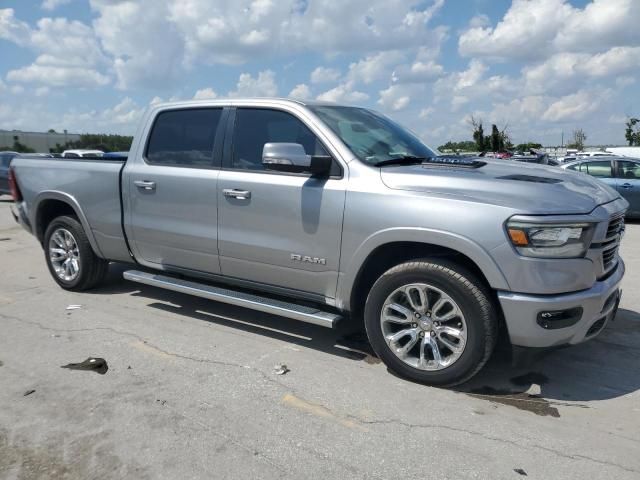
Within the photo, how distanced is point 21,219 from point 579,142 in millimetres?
74071

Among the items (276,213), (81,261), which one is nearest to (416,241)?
(276,213)

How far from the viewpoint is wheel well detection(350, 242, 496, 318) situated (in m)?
3.72

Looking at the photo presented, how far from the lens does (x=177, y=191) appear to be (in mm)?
4883

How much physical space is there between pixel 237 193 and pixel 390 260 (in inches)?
52.4

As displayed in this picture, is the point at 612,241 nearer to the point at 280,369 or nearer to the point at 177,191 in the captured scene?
the point at 280,369

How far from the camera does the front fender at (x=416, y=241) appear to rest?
3432 mm

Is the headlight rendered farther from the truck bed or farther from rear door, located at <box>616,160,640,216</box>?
rear door, located at <box>616,160,640,216</box>

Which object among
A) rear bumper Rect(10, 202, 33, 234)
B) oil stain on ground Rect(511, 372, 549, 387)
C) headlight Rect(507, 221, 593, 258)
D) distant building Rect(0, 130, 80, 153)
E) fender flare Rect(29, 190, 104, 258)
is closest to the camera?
headlight Rect(507, 221, 593, 258)

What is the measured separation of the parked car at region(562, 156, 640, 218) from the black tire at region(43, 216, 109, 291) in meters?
10.9

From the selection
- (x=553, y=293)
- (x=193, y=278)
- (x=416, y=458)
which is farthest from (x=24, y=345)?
(x=553, y=293)

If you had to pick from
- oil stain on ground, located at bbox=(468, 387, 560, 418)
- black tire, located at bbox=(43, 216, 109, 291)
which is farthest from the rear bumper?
oil stain on ground, located at bbox=(468, 387, 560, 418)

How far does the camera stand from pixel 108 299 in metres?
5.97

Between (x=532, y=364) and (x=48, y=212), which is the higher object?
(x=48, y=212)

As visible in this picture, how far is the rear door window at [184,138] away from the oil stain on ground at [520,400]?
2.80 metres
